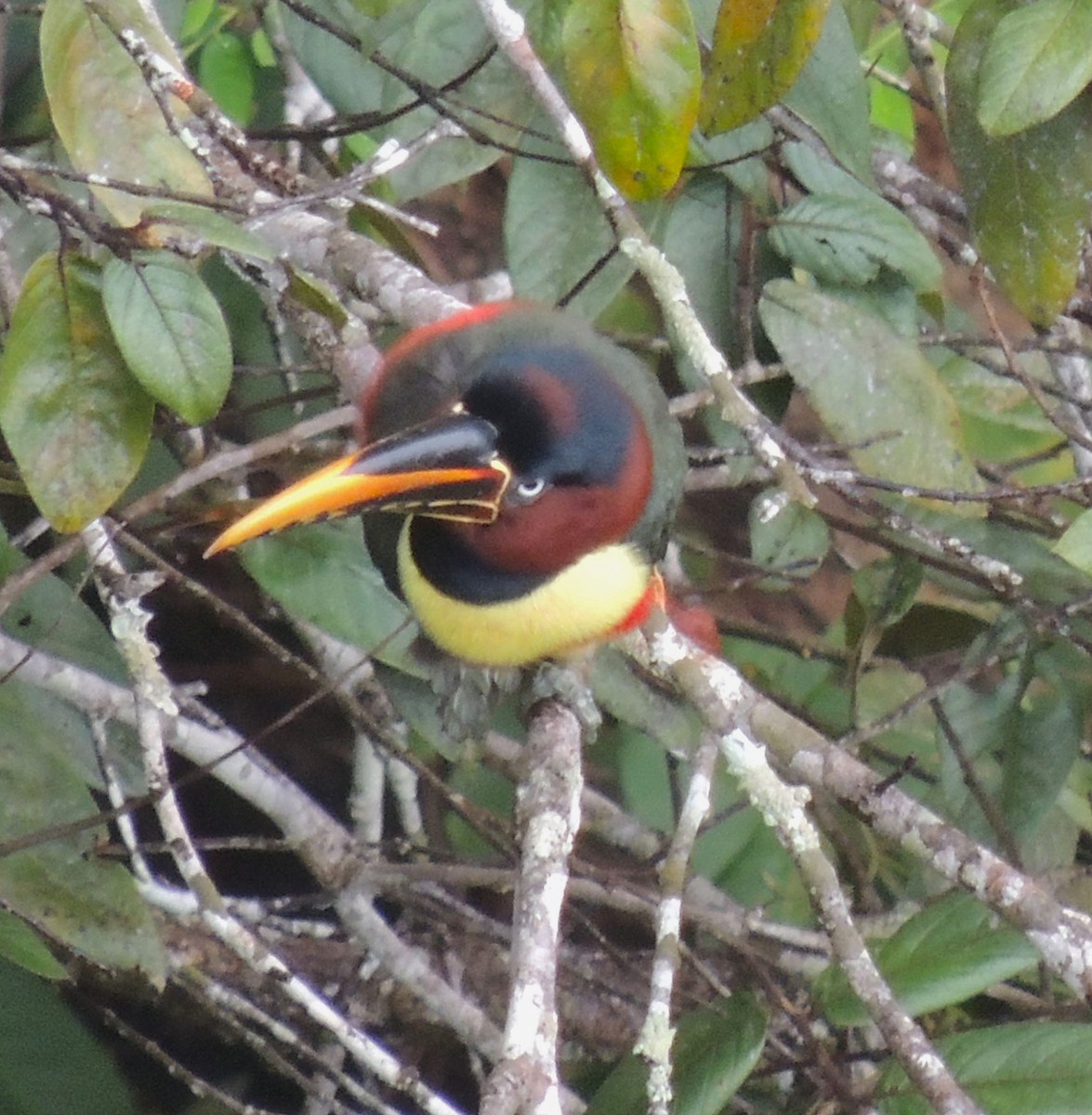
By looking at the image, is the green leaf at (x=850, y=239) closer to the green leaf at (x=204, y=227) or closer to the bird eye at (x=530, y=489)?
the bird eye at (x=530, y=489)

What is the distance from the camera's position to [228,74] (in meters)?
1.70

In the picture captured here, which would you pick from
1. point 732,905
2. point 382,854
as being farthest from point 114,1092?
point 732,905

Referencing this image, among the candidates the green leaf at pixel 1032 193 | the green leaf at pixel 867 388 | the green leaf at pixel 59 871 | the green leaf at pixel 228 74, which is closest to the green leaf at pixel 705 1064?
the green leaf at pixel 59 871

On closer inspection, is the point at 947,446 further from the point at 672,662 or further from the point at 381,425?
the point at 381,425

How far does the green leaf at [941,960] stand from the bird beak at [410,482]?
0.51 m

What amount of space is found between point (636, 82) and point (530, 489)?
32 cm

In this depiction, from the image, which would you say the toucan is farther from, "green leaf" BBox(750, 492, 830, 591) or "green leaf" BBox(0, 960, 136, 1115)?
"green leaf" BBox(0, 960, 136, 1115)

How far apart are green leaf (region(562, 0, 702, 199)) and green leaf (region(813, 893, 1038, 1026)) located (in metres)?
0.66

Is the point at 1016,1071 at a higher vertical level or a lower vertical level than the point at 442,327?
lower

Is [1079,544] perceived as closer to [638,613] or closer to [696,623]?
[638,613]

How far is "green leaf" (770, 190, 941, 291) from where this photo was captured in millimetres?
1383

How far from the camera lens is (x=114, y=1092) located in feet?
5.23

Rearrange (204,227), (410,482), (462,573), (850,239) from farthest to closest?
1. (850,239)
2. (462,573)
3. (410,482)
4. (204,227)

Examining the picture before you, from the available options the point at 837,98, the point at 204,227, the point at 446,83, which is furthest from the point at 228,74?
the point at 204,227
